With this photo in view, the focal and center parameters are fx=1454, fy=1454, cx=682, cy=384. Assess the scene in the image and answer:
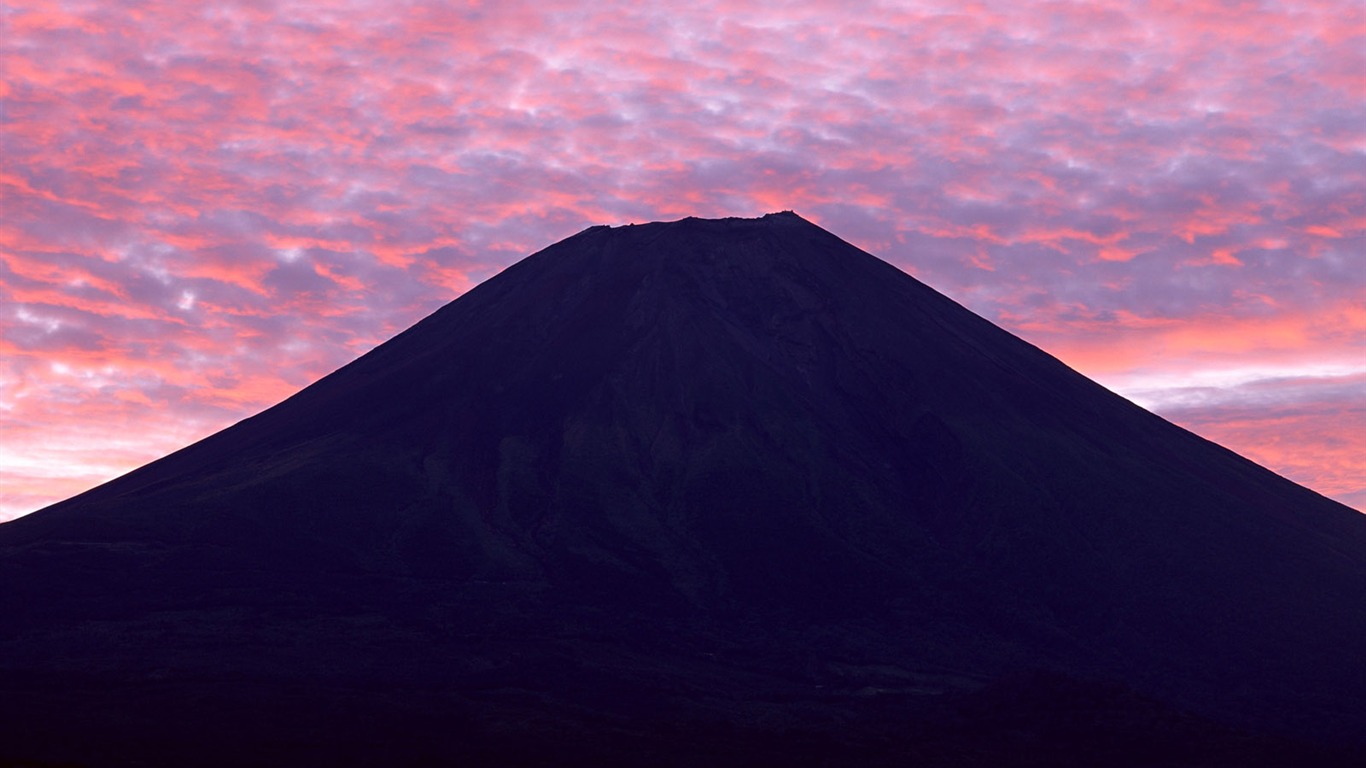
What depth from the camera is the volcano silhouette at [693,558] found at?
267ft

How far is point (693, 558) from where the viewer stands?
4751 inches

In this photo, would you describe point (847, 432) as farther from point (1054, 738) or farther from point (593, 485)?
point (1054, 738)

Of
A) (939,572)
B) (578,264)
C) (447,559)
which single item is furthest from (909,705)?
(578,264)

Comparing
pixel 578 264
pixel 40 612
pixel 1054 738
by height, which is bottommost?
pixel 1054 738

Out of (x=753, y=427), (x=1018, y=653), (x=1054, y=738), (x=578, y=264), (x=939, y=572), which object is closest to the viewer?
(x=1054, y=738)

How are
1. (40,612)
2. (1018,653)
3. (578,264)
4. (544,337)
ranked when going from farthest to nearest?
1. (578,264)
2. (544,337)
3. (1018,653)
4. (40,612)

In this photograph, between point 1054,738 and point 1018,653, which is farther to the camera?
point 1018,653

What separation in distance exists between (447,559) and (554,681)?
27478 mm

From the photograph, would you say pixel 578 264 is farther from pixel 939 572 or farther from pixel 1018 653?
pixel 1018 653

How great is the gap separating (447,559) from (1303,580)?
71.7m

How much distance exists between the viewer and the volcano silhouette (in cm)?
8131

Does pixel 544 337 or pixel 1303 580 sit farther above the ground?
pixel 544 337

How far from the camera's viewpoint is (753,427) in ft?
448

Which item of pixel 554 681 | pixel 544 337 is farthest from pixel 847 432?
pixel 554 681
